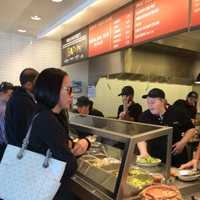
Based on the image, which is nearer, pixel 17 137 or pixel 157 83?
pixel 17 137

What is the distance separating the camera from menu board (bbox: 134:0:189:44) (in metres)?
2.81

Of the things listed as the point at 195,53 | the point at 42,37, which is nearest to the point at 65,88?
the point at 42,37

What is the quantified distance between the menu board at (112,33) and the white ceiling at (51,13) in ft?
0.39

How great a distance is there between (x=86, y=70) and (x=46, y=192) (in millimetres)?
4797

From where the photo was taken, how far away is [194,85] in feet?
23.5

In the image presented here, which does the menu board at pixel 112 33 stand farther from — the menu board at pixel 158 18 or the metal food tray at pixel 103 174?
the metal food tray at pixel 103 174

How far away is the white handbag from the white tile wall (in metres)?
4.28

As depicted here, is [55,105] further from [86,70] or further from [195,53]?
[195,53]

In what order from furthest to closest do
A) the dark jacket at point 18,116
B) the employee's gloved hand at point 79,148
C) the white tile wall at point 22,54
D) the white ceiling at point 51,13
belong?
the white tile wall at point 22,54, the white ceiling at point 51,13, the dark jacket at point 18,116, the employee's gloved hand at point 79,148

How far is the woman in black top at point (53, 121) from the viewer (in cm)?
152

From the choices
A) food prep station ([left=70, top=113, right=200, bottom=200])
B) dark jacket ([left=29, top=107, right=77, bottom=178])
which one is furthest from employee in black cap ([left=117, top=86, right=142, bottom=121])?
dark jacket ([left=29, top=107, right=77, bottom=178])

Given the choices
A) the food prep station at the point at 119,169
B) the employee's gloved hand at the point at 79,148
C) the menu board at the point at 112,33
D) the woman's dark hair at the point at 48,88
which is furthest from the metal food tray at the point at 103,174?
the menu board at the point at 112,33

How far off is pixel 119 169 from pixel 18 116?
100 centimetres

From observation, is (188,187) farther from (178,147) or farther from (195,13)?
(195,13)
